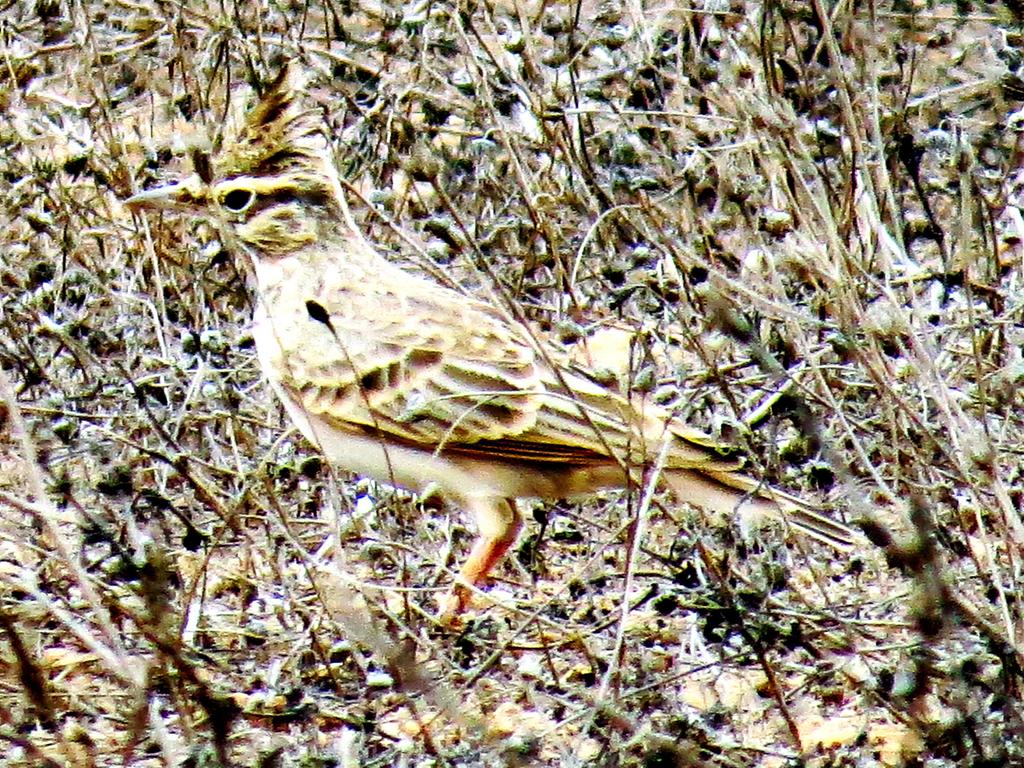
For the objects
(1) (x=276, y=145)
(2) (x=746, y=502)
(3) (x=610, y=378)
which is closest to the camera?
(3) (x=610, y=378)

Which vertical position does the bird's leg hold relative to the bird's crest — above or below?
below

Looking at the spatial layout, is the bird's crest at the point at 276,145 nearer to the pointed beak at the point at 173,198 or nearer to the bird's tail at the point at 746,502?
the pointed beak at the point at 173,198

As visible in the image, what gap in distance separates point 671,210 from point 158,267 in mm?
1870

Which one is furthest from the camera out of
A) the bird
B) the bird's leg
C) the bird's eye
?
the bird's eye

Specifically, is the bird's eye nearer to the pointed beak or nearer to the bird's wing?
the pointed beak

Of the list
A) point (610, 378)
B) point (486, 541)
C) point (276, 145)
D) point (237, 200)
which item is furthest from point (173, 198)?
point (610, 378)

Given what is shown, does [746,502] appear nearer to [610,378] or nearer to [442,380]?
[610,378]

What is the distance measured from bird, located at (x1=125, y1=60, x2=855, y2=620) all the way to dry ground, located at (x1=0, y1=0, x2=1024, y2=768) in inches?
6.0

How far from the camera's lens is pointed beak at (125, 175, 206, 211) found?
6.39 metres

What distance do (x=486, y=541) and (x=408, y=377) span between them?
565mm

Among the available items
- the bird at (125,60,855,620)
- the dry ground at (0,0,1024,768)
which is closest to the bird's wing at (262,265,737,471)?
the bird at (125,60,855,620)

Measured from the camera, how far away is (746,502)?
18.1 feet

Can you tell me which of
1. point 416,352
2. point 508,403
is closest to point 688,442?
point 508,403

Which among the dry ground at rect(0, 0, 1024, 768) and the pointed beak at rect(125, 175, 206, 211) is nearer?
the dry ground at rect(0, 0, 1024, 768)
